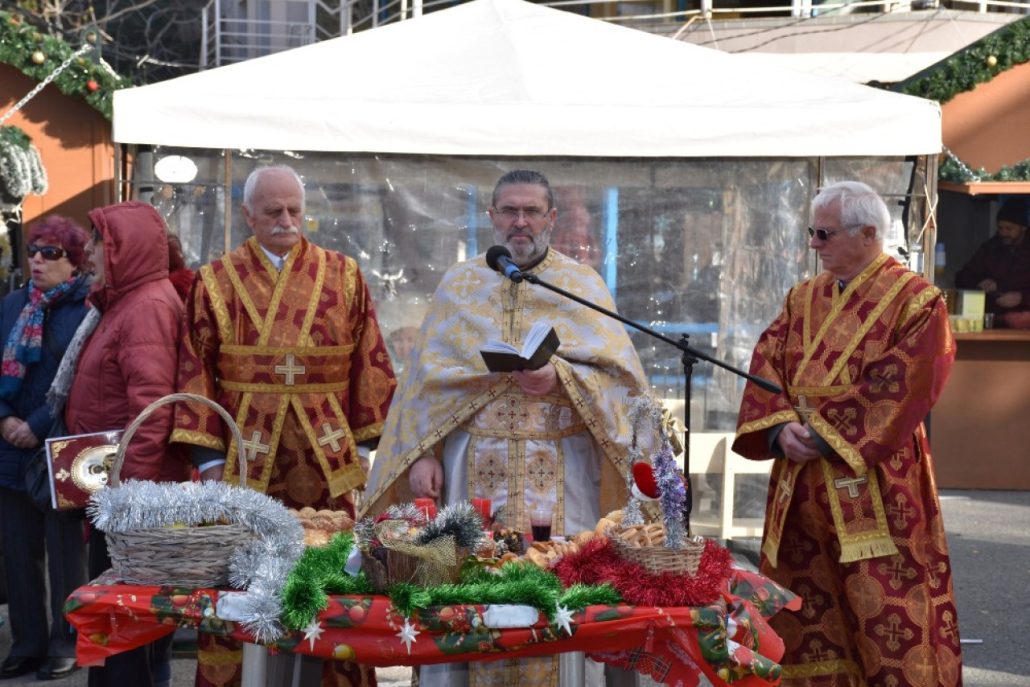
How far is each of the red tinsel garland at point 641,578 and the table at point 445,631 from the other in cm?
4

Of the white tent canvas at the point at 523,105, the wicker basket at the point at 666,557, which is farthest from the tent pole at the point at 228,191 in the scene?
the wicker basket at the point at 666,557

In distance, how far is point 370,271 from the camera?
8.45 metres

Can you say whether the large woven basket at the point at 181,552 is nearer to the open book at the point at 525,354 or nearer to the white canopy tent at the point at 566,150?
the open book at the point at 525,354

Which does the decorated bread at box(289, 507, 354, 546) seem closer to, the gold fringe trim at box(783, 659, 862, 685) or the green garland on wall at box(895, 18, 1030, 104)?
the gold fringe trim at box(783, 659, 862, 685)

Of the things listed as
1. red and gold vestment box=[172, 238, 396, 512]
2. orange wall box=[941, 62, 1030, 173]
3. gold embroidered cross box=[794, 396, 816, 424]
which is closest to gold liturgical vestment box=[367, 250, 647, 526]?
Answer: red and gold vestment box=[172, 238, 396, 512]

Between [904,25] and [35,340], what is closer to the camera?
[35,340]

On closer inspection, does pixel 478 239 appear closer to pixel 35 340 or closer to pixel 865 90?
pixel 865 90

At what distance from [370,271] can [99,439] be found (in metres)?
3.38

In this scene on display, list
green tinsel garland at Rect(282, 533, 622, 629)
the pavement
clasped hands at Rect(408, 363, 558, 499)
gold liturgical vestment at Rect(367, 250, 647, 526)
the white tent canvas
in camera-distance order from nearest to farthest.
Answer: green tinsel garland at Rect(282, 533, 622, 629), clasped hands at Rect(408, 363, 558, 499), gold liturgical vestment at Rect(367, 250, 647, 526), the pavement, the white tent canvas

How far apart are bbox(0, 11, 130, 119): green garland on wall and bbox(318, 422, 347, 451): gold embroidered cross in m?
7.33

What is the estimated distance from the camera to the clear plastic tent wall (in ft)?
27.2

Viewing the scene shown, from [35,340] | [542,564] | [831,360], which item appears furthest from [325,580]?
[35,340]

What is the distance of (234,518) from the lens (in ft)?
12.4

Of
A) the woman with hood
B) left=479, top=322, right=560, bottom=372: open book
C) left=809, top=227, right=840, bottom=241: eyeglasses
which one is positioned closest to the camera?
left=479, top=322, right=560, bottom=372: open book
